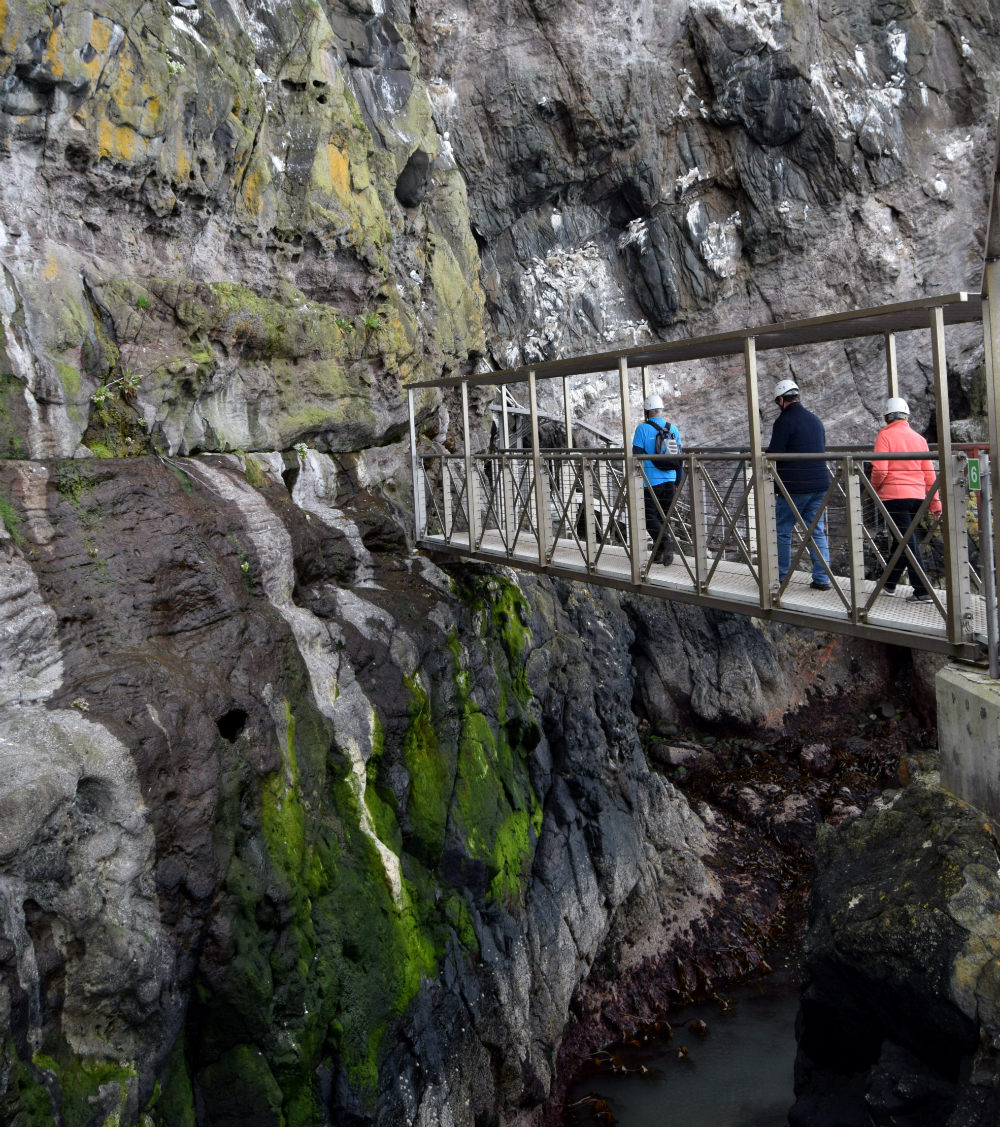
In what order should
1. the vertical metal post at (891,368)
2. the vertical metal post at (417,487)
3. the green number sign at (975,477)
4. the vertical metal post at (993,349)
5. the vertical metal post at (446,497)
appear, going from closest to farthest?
the vertical metal post at (993,349)
the green number sign at (975,477)
the vertical metal post at (891,368)
the vertical metal post at (446,497)
the vertical metal post at (417,487)

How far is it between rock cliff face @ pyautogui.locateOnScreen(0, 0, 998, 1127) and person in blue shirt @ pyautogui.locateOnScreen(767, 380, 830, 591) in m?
3.47

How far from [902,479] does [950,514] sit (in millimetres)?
702

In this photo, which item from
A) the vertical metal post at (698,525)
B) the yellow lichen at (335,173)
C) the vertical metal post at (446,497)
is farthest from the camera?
the yellow lichen at (335,173)

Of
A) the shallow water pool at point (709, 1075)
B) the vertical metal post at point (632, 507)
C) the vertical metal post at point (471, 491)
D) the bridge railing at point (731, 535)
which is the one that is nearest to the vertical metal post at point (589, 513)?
the bridge railing at point (731, 535)

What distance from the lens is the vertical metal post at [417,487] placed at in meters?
11.0

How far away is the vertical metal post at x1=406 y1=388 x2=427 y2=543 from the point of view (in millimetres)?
11008

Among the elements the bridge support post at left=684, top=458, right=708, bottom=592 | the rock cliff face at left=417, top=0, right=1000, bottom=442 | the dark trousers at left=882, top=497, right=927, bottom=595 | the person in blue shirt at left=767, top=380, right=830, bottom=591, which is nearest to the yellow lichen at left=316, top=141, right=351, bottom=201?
the rock cliff face at left=417, top=0, right=1000, bottom=442

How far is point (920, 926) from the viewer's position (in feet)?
16.5

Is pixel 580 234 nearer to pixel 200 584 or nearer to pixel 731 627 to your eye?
pixel 731 627

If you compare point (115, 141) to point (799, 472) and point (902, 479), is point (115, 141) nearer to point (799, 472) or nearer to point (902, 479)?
point (799, 472)

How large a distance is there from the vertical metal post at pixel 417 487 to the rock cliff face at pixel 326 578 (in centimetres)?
49

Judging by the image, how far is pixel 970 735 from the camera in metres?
5.21

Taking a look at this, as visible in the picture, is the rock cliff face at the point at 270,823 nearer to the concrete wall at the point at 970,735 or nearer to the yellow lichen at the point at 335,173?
the yellow lichen at the point at 335,173

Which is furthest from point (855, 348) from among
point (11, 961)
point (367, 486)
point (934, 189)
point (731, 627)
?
point (11, 961)
